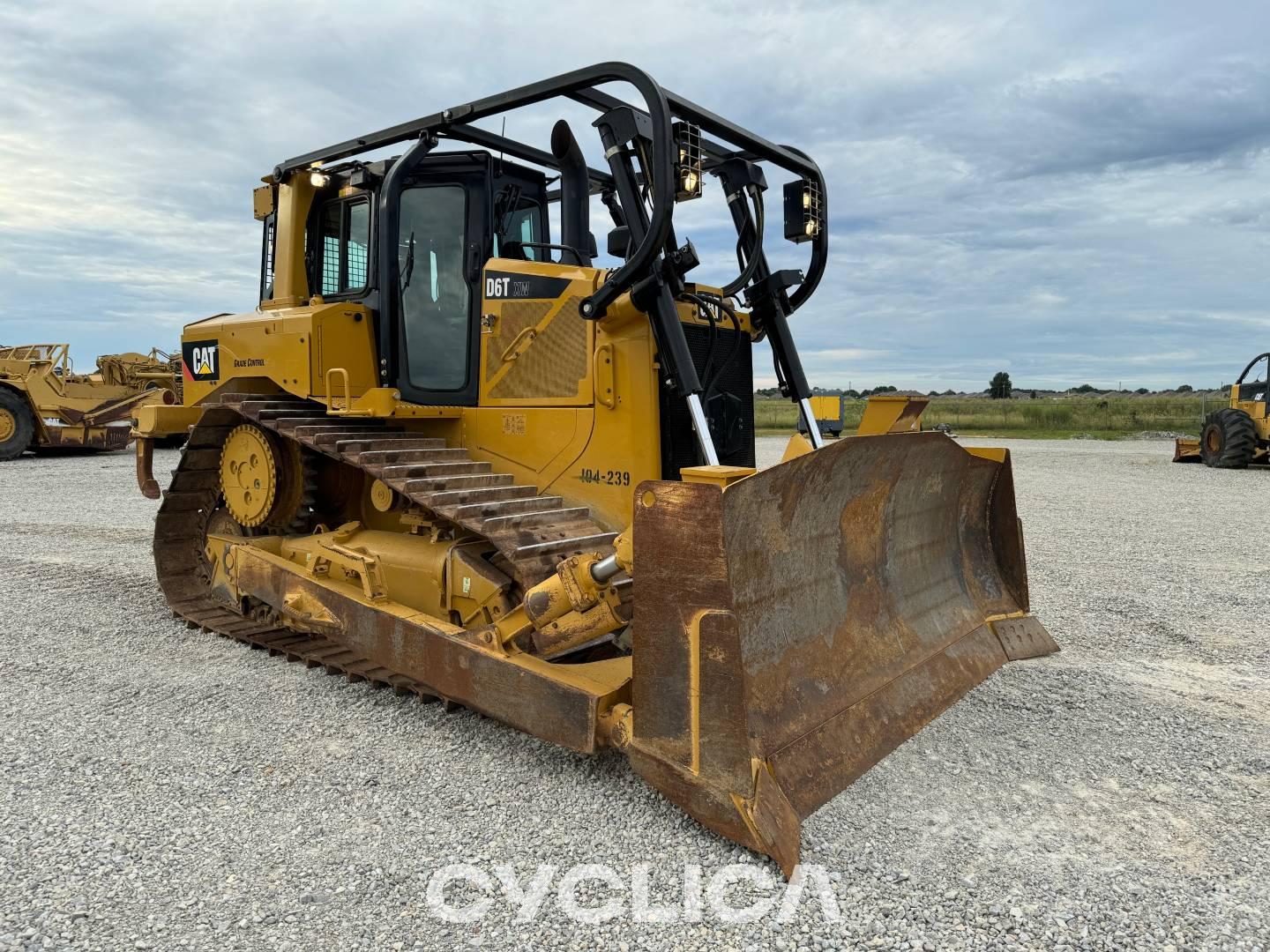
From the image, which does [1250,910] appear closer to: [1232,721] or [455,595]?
[1232,721]

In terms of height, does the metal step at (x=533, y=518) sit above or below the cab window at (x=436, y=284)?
below

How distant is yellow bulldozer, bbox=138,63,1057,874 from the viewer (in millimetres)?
3146

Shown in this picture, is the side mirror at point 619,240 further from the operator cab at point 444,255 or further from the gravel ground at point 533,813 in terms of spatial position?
the gravel ground at point 533,813

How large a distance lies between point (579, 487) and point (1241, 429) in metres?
18.1

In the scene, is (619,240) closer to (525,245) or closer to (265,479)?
(525,245)

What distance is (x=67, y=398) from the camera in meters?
20.5

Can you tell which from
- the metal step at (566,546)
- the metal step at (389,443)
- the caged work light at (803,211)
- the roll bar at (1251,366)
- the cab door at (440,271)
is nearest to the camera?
the metal step at (566,546)

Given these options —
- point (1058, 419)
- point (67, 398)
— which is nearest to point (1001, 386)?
point (1058, 419)

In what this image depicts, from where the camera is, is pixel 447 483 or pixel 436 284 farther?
pixel 436 284

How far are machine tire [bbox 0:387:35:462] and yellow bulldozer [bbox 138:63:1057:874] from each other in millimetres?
16708

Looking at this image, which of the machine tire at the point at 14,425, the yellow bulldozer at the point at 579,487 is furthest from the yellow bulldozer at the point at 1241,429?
the machine tire at the point at 14,425

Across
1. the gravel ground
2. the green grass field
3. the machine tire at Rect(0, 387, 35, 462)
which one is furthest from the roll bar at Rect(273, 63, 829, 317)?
the green grass field

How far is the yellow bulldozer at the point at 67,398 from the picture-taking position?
65.0 ft

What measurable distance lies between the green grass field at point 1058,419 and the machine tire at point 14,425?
2089cm
